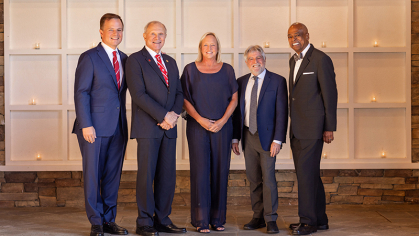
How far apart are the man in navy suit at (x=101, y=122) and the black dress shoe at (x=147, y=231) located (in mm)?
126

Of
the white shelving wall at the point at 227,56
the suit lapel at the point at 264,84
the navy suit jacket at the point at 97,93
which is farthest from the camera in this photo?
the white shelving wall at the point at 227,56

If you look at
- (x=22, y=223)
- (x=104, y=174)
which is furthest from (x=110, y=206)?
(x=22, y=223)

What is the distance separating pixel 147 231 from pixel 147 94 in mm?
1064

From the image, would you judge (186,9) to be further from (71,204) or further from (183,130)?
(71,204)

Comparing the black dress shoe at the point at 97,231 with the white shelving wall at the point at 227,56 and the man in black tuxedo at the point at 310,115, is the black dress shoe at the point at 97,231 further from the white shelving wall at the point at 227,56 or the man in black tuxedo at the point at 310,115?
the man in black tuxedo at the point at 310,115

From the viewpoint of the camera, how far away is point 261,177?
10.8ft

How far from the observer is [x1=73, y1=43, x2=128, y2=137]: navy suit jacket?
300 cm

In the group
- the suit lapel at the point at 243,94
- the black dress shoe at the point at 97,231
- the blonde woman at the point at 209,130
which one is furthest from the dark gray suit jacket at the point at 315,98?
the black dress shoe at the point at 97,231

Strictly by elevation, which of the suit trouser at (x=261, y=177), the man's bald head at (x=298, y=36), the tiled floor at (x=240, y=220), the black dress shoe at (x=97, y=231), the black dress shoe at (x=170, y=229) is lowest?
the tiled floor at (x=240, y=220)

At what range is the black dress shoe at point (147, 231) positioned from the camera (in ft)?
10.0

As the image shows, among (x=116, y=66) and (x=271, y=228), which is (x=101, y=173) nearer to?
(x=116, y=66)

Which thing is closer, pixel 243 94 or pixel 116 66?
pixel 116 66

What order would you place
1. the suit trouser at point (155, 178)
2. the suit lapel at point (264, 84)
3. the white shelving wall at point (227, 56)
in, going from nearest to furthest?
the suit trouser at point (155, 178), the suit lapel at point (264, 84), the white shelving wall at point (227, 56)

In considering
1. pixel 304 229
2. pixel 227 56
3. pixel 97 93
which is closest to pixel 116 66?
pixel 97 93
